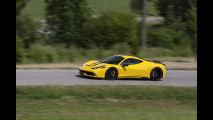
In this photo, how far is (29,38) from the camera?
77.7 ft

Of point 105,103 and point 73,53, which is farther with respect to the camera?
point 73,53

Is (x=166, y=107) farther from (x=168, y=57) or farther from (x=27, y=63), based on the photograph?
(x=168, y=57)

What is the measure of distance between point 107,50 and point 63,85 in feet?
38.4

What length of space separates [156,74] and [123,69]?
1.94m

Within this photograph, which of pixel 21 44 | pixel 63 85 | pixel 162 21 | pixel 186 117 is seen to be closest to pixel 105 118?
pixel 186 117

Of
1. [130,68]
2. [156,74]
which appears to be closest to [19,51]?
[130,68]

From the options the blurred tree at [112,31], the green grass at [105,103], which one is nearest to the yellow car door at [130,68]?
the green grass at [105,103]

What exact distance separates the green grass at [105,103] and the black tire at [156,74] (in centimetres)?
225

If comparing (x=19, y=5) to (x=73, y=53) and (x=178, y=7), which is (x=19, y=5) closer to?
(x=73, y=53)

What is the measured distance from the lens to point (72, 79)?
14914mm

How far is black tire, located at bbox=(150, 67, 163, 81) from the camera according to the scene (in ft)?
52.3

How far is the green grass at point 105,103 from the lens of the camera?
8726 mm

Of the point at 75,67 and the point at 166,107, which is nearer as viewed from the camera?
the point at 166,107

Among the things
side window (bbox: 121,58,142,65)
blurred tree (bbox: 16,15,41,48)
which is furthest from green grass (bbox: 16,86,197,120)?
blurred tree (bbox: 16,15,41,48)
